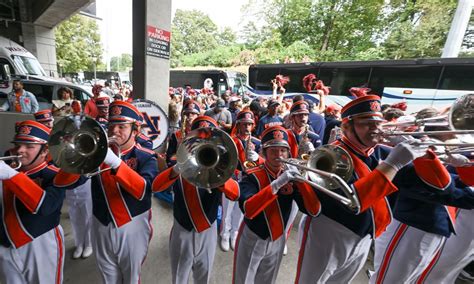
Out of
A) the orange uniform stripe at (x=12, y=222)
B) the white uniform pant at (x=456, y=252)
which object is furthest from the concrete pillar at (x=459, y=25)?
the orange uniform stripe at (x=12, y=222)

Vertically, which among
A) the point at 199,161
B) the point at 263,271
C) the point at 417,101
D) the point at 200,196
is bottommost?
the point at 263,271

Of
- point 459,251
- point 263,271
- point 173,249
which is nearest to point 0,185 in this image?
point 173,249

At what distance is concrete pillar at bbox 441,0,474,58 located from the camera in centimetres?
993

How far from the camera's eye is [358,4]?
70.9 ft

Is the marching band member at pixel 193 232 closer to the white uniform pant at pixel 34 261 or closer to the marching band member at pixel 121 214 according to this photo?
the marching band member at pixel 121 214

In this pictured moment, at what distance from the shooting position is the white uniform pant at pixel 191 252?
2363 millimetres

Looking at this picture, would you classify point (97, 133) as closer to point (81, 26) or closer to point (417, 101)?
point (417, 101)

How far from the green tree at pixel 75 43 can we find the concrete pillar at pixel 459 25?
34.6 m

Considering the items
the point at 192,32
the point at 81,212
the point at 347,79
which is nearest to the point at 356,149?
the point at 81,212

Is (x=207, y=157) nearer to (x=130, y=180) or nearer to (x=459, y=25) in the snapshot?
(x=130, y=180)

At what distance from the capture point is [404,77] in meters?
9.91

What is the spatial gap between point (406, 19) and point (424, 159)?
81.5ft

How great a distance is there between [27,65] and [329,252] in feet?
51.6

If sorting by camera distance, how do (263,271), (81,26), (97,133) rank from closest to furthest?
(97,133)
(263,271)
(81,26)
